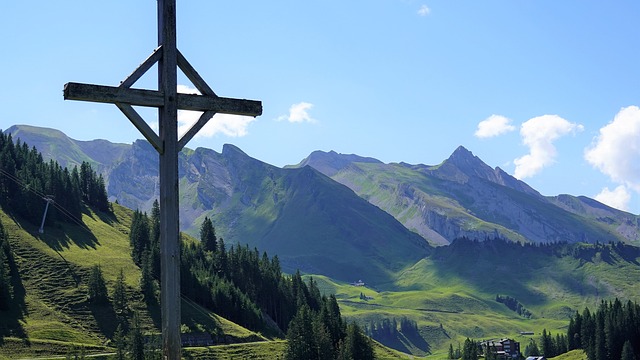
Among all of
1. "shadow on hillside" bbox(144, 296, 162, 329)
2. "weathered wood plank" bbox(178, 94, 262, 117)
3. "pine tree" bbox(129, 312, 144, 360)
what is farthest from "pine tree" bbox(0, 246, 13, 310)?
"weathered wood plank" bbox(178, 94, 262, 117)

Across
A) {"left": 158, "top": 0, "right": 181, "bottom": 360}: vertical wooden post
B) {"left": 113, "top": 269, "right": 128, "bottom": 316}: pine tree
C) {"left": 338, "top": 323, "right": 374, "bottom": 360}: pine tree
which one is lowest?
{"left": 338, "top": 323, "right": 374, "bottom": 360}: pine tree

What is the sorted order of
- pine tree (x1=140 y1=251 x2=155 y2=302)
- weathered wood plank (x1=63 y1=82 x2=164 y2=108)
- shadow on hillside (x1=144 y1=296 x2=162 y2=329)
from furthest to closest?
pine tree (x1=140 y1=251 x2=155 y2=302), shadow on hillside (x1=144 y1=296 x2=162 y2=329), weathered wood plank (x1=63 y1=82 x2=164 y2=108)

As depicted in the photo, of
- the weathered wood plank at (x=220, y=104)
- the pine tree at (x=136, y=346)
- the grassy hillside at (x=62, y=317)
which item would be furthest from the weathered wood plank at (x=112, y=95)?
the grassy hillside at (x=62, y=317)

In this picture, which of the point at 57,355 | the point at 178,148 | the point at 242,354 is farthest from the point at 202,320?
the point at 178,148

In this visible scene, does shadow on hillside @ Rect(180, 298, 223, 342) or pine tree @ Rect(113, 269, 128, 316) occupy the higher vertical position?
pine tree @ Rect(113, 269, 128, 316)

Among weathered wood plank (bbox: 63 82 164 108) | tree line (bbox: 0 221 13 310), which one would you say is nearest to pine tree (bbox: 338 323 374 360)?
tree line (bbox: 0 221 13 310)

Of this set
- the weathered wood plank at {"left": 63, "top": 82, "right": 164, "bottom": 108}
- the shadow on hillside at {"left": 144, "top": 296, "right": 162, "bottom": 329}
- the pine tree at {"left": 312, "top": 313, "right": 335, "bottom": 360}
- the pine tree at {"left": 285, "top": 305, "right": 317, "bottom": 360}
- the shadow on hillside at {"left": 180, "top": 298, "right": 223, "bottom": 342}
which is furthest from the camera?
the shadow on hillside at {"left": 144, "top": 296, "right": 162, "bottom": 329}

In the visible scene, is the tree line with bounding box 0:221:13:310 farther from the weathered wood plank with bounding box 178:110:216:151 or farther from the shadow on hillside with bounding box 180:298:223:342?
the weathered wood plank with bounding box 178:110:216:151

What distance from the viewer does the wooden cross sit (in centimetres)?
1395

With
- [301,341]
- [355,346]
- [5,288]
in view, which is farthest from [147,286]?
[355,346]

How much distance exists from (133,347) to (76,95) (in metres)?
128

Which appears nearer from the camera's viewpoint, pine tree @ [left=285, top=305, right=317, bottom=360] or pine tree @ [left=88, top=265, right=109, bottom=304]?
pine tree @ [left=285, top=305, right=317, bottom=360]

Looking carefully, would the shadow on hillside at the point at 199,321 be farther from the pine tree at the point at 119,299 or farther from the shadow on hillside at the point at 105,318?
the shadow on hillside at the point at 105,318

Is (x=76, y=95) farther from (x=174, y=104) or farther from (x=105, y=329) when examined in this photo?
(x=105, y=329)
